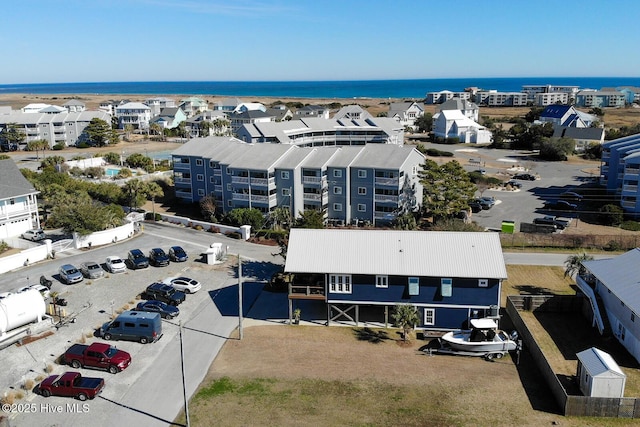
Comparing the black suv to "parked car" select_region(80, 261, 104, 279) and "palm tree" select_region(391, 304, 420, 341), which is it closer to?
A: "parked car" select_region(80, 261, 104, 279)

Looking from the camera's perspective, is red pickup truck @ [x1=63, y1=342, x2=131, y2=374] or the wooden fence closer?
the wooden fence

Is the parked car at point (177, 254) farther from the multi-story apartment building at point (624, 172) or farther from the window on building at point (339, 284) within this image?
the multi-story apartment building at point (624, 172)

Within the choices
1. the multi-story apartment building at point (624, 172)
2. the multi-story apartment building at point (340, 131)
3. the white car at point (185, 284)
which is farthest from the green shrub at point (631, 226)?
the multi-story apartment building at point (340, 131)

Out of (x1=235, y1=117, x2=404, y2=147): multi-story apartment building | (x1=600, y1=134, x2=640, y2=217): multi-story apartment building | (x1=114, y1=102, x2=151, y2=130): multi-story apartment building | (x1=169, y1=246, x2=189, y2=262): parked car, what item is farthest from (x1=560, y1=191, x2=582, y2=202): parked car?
(x1=114, y1=102, x2=151, y2=130): multi-story apartment building

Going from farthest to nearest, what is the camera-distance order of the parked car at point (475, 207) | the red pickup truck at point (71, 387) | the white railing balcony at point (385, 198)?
1. the parked car at point (475, 207)
2. the white railing balcony at point (385, 198)
3. the red pickup truck at point (71, 387)

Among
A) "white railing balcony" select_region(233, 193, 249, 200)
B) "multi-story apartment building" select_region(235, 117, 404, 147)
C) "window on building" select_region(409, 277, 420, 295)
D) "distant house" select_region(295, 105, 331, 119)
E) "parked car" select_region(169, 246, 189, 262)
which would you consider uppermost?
"distant house" select_region(295, 105, 331, 119)

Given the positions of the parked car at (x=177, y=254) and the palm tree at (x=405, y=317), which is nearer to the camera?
the palm tree at (x=405, y=317)

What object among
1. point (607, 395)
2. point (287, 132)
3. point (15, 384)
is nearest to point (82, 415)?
point (15, 384)
